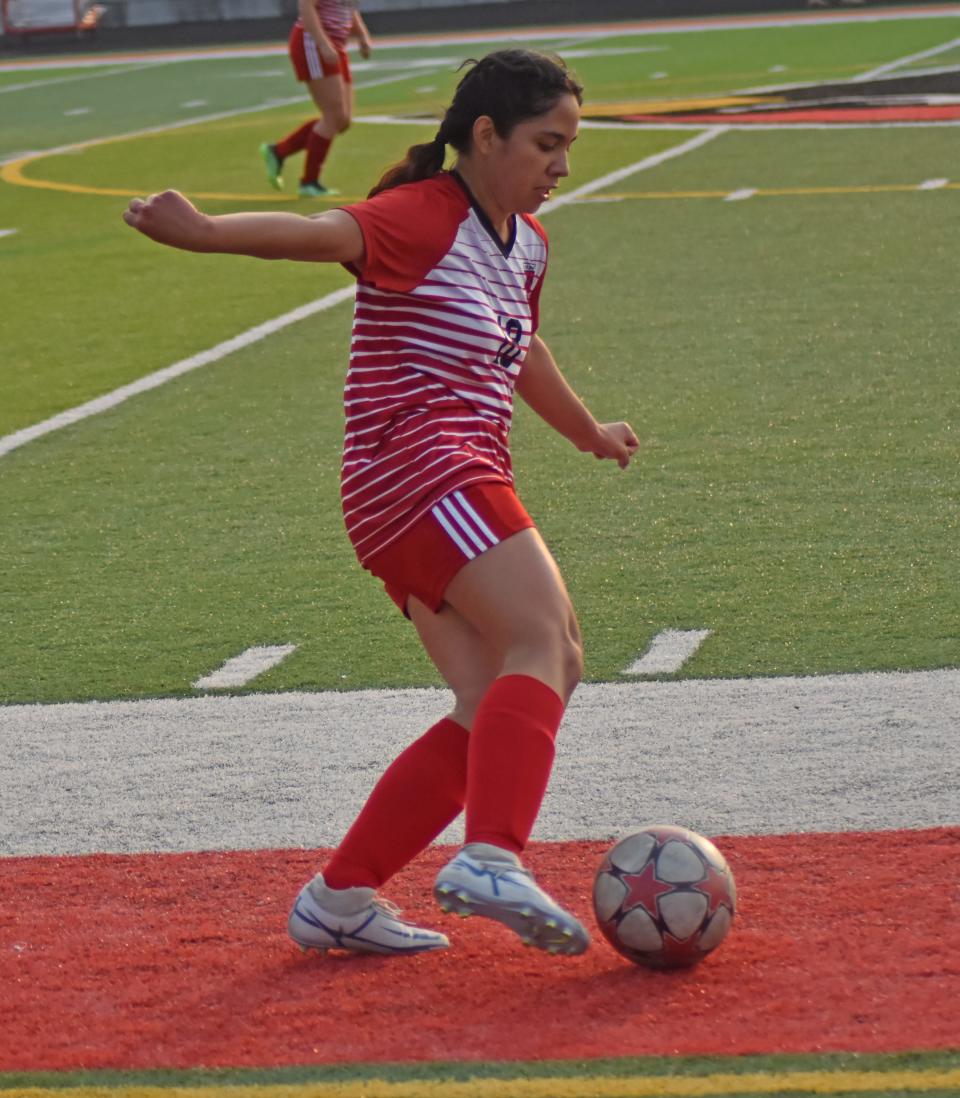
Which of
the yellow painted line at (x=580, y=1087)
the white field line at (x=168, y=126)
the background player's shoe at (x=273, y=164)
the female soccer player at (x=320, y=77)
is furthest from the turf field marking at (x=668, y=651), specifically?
the white field line at (x=168, y=126)

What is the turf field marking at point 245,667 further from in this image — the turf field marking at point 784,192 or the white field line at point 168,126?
the white field line at point 168,126

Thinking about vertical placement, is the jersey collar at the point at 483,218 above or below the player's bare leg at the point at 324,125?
above

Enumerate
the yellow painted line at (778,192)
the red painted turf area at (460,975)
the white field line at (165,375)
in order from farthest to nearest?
the yellow painted line at (778,192) < the white field line at (165,375) < the red painted turf area at (460,975)

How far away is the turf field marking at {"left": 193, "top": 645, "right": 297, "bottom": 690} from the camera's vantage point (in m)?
5.67

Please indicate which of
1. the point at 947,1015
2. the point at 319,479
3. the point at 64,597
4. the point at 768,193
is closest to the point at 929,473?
the point at 319,479

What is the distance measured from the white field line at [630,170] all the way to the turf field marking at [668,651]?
950cm

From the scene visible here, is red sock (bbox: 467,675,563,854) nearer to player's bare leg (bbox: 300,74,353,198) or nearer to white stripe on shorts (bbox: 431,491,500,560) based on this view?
white stripe on shorts (bbox: 431,491,500,560)

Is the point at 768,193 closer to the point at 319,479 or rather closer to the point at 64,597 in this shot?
the point at 319,479

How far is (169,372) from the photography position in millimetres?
10508

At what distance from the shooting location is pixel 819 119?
22.0 meters

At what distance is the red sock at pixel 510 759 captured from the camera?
11.9 ft

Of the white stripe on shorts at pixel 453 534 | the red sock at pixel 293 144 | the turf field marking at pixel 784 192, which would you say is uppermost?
the white stripe on shorts at pixel 453 534

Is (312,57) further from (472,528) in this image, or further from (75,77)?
(75,77)

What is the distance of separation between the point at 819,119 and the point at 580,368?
12873 millimetres
